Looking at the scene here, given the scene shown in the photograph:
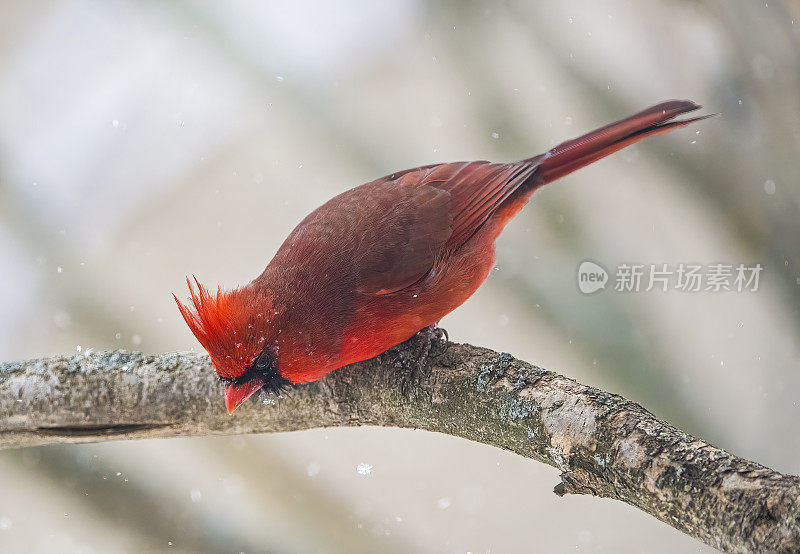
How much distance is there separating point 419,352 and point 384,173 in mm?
1248

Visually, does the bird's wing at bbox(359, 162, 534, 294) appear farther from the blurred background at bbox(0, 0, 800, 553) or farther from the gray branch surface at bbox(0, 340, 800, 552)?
the blurred background at bbox(0, 0, 800, 553)

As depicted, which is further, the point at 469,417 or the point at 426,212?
the point at 426,212

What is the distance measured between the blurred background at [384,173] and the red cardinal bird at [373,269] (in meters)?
0.80

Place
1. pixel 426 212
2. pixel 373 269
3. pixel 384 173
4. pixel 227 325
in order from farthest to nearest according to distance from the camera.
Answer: pixel 384 173 < pixel 426 212 < pixel 373 269 < pixel 227 325

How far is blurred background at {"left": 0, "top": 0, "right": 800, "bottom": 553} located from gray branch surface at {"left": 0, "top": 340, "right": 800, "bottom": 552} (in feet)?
2.86

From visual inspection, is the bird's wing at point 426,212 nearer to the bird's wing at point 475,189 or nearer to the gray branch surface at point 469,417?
the bird's wing at point 475,189

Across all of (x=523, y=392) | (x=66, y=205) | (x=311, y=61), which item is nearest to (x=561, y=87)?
(x=311, y=61)

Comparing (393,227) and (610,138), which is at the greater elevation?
(610,138)

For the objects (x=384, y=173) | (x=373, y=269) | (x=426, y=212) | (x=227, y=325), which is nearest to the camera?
(x=227, y=325)

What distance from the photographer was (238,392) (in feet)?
4.64

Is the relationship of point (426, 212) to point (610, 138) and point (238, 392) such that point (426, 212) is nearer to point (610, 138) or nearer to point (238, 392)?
point (610, 138)

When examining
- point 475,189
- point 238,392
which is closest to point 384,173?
point 475,189

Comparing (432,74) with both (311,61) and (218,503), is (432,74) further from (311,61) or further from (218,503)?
(218,503)

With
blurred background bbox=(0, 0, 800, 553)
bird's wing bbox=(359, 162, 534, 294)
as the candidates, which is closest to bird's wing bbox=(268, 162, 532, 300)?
bird's wing bbox=(359, 162, 534, 294)
